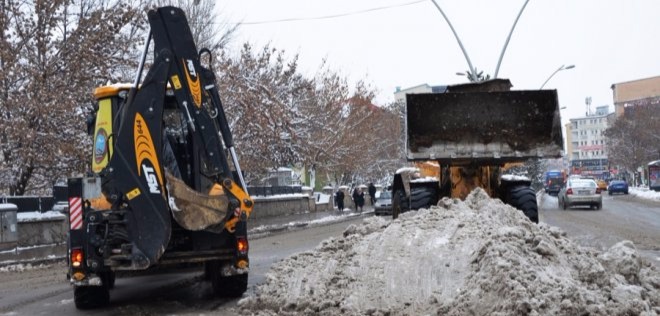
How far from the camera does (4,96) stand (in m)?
20.2

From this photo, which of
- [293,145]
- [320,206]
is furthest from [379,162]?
[293,145]

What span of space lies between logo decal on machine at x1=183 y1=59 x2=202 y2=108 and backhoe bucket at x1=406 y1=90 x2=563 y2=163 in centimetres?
695

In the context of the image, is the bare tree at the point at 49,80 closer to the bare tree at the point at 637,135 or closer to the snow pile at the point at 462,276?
the snow pile at the point at 462,276

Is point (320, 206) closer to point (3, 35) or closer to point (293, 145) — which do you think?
point (293, 145)

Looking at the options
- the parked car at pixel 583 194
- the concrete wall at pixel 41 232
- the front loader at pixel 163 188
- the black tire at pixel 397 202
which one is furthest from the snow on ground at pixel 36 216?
the parked car at pixel 583 194

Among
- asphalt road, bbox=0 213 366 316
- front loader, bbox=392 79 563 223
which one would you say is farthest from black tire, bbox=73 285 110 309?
front loader, bbox=392 79 563 223

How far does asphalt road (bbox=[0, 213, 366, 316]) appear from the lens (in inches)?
359

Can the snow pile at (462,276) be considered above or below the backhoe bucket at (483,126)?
below

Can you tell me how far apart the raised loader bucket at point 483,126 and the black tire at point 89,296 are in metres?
7.49

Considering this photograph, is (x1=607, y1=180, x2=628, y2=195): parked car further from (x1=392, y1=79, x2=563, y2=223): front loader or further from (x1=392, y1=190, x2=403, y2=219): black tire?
(x1=392, y1=79, x2=563, y2=223): front loader

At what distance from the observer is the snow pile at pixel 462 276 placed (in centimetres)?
690

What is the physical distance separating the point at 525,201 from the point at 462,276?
7.99 metres

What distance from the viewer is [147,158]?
8.50m

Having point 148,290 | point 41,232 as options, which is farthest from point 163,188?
point 41,232
